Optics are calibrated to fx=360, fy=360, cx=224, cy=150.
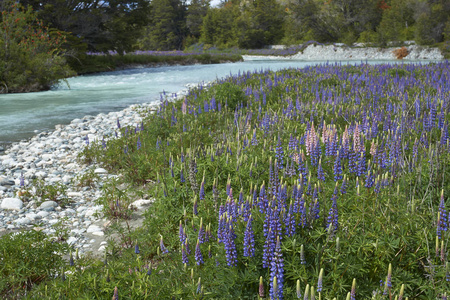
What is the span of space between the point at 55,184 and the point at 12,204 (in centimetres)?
91

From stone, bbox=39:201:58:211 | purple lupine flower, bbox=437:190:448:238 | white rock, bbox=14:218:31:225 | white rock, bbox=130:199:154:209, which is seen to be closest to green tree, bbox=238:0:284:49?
white rock, bbox=130:199:154:209

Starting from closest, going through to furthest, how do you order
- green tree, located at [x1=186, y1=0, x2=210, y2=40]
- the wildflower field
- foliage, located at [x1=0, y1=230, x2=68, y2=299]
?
the wildflower field → foliage, located at [x1=0, y1=230, x2=68, y2=299] → green tree, located at [x1=186, y1=0, x2=210, y2=40]

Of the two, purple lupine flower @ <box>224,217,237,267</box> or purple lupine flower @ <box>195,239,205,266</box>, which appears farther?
purple lupine flower @ <box>195,239,205,266</box>

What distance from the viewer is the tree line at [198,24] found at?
20.9 m

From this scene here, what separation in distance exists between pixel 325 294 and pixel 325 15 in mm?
58992

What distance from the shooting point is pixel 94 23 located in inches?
1163

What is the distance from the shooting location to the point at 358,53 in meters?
40.7

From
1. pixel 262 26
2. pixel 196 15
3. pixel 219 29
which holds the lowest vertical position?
pixel 262 26

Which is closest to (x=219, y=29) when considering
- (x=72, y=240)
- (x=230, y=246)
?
(x=72, y=240)

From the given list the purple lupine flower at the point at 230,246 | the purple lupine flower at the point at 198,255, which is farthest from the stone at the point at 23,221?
the purple lupine flower at the point at 230,246

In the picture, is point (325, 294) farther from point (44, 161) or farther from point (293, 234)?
point (44, 161)

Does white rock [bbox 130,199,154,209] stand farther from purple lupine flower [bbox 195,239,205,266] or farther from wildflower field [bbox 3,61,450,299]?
purple lupine flower [bbox 195,239,205,266]

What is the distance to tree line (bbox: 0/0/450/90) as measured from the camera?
2092cm

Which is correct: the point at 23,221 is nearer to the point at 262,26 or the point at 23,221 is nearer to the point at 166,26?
the point at 262,26
